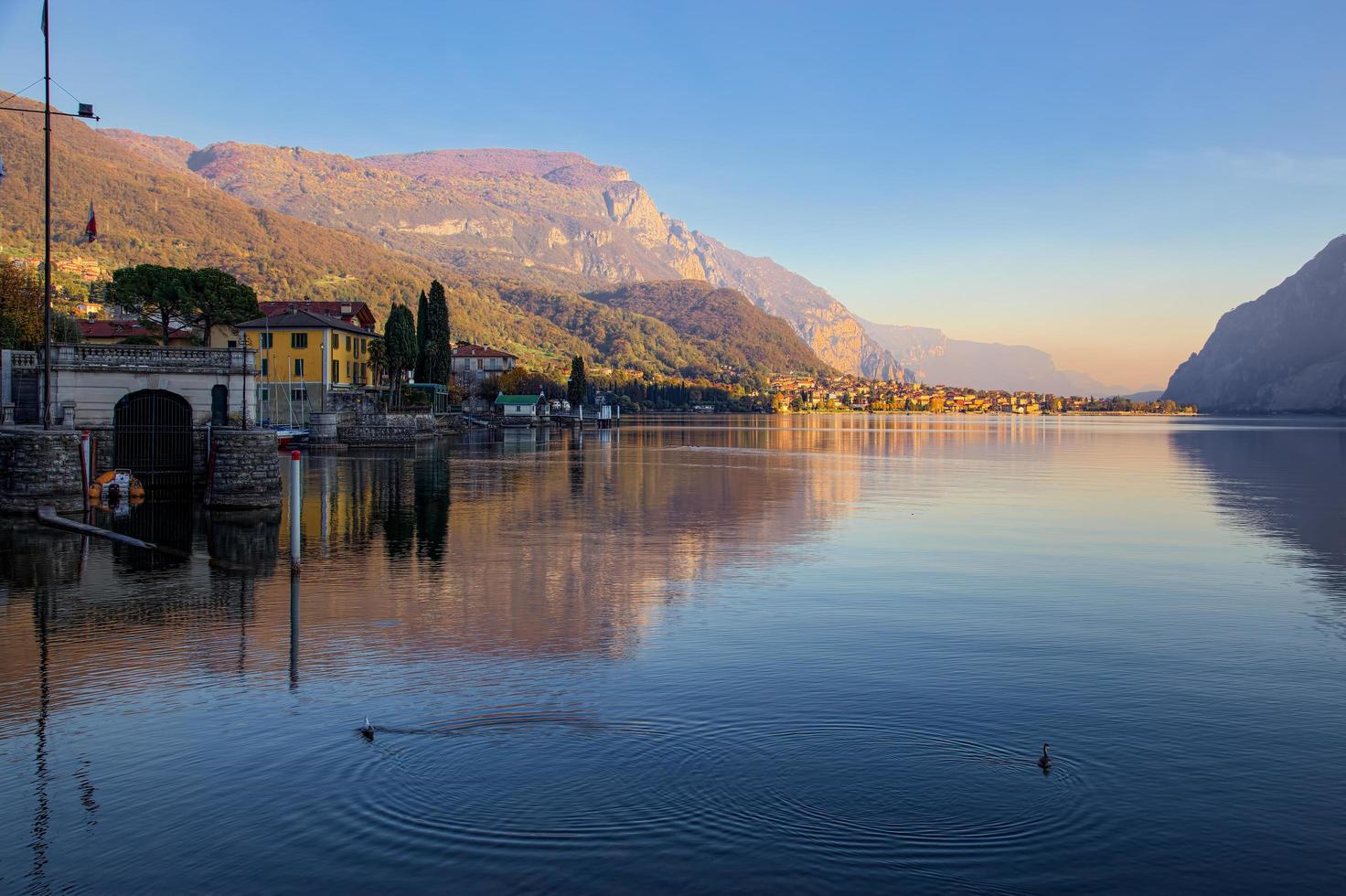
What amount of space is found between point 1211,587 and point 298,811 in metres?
23.9

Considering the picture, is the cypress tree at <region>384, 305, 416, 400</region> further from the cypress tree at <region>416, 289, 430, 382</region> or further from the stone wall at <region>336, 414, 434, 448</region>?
the cypress tree at <region>416, 289, 430, 382</region>

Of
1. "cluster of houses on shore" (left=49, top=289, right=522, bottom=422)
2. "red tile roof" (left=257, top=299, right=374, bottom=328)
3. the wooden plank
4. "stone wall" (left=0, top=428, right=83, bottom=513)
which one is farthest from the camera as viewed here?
"red tile roof" (left=257, top=299, right=374, bottom=328)

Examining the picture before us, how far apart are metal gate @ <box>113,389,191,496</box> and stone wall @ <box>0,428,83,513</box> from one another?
656cm

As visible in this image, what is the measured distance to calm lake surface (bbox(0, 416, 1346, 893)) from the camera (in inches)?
403

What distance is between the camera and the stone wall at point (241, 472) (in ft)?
126

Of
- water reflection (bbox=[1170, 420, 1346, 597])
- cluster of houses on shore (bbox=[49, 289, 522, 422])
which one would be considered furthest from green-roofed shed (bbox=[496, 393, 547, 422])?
water reflection (bbox=[1170, 420, 1346, 597])

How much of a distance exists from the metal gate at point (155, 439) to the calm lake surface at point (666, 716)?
485 inches

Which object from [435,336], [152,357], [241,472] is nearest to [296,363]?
[435,336]

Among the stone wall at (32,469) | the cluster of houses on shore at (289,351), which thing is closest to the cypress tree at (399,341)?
the cluster of houses on shore at (289,351)

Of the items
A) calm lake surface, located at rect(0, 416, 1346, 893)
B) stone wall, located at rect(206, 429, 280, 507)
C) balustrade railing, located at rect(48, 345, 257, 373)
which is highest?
balustrade railing, located at rect(48, 345, 257, 373)

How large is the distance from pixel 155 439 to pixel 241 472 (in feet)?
29.3

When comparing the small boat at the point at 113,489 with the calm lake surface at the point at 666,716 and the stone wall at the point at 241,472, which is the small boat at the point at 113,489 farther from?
Answer: the calm lake surface at the point at 666,716

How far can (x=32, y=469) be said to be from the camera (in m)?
36.5

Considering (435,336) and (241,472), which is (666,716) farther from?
(435,336)
